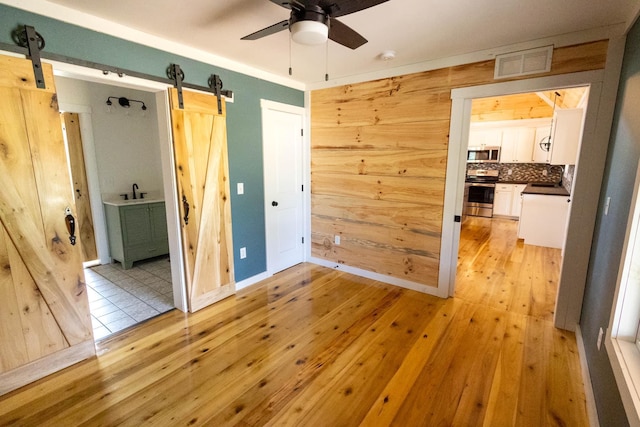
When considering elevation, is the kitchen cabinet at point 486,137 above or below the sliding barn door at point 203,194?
above

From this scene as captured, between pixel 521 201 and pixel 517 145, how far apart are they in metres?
2.56

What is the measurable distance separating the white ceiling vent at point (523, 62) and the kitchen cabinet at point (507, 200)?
5389 millimetres

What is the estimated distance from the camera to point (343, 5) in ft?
4.77

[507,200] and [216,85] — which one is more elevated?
[216,85]

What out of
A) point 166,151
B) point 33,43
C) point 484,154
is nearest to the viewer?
point 33,43

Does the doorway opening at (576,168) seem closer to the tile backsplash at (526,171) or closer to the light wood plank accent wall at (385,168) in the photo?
the light wood plank accent wall at (385,168)

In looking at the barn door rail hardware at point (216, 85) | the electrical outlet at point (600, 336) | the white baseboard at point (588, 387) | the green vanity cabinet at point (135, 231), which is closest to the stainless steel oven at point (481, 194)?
the white baseboard at point (588, 387)

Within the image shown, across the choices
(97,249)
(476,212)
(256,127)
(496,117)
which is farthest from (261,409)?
(496,117)

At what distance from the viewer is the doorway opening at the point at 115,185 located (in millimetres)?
3746

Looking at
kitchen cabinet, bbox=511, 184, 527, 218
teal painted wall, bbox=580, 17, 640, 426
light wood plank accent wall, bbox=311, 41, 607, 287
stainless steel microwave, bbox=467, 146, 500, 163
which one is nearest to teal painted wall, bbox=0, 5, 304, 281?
light wood plank accent wall, bbox=311, 41, 607, 287

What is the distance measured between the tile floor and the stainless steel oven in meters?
6.67

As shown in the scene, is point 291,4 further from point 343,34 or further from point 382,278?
point 382,278

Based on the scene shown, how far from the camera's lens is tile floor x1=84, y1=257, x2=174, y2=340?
274 centimetres

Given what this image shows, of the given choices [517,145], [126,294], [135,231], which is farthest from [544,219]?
[135,231]
